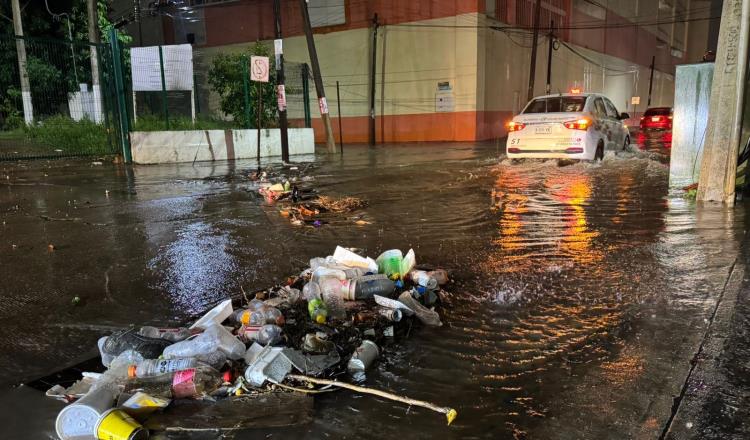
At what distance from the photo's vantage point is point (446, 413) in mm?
2525

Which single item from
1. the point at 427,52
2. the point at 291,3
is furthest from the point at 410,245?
the point at 291,3

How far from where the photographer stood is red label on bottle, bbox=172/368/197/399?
2.73 m

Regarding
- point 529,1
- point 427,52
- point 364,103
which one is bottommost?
point 364,103

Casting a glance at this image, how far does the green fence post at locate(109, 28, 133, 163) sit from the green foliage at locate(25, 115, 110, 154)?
1118 mm

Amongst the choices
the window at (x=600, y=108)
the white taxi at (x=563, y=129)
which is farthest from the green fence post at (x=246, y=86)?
the window at (x=600, y=108)

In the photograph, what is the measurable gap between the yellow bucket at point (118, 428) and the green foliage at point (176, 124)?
14.3 m

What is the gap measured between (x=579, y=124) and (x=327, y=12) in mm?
22267

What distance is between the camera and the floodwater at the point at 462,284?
2604 mm

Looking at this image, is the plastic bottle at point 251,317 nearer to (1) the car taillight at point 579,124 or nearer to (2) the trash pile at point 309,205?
(2) the trash pile at point 309,205

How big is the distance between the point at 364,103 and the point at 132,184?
20.9 metres

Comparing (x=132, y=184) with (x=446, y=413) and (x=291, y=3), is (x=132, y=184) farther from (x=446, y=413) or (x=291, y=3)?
(x=291, y=3)

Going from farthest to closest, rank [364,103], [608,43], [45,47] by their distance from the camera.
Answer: [608,43]
[364,103]
[45,47]

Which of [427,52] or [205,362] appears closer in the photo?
[205,362]

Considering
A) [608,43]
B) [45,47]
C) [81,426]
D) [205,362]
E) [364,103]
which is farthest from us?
[608,43]
